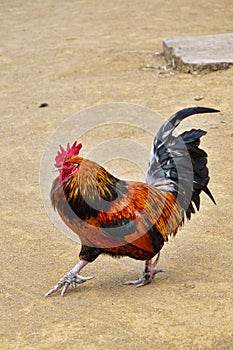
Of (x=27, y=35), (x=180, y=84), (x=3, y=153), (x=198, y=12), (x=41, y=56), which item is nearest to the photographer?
(x=3, y=153)

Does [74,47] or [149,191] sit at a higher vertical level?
[149,191]

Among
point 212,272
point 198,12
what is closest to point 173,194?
point 212,272

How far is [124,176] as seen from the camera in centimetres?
697

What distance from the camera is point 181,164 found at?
5.06 m

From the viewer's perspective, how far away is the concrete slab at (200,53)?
378 inches

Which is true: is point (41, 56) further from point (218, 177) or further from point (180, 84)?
point (218, 177)

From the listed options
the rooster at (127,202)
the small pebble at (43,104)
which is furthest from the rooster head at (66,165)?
the small pebble at (43,104)

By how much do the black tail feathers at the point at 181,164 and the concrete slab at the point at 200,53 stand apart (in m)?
4.74

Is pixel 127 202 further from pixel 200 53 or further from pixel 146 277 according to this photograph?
pixel 200 53

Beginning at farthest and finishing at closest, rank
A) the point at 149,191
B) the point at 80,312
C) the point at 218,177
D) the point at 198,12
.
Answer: the point at 198,12, the point at 218,177, the point at 149,191, the point at 80,312

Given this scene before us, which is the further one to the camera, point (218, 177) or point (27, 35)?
point (27, 35)

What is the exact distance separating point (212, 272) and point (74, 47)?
7.64m

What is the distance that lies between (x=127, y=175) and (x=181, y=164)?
6.47 feet

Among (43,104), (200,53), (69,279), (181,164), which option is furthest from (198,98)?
(69,279)
